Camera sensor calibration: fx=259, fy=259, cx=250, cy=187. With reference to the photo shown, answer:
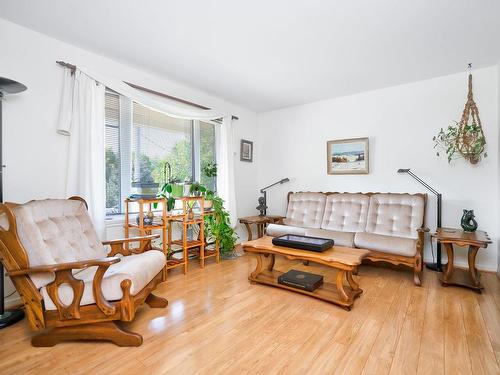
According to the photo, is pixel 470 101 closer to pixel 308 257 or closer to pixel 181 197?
pixel 308 257

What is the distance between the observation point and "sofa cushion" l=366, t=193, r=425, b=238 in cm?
312

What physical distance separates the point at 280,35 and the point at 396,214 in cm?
248

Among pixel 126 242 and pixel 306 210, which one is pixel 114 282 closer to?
pixel 126 242

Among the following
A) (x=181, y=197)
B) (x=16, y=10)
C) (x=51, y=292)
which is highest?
(x=16, y=10)

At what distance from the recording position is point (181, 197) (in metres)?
3.10

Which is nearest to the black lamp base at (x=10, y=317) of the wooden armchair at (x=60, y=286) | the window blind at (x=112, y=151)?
the wooden armchair at (x=60, y=286)

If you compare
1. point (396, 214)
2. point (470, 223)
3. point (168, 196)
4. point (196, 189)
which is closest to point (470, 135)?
point (470, 223)

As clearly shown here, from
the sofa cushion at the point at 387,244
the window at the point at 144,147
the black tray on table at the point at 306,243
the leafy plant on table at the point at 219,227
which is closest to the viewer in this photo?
the black tray on table at the point at 306,243

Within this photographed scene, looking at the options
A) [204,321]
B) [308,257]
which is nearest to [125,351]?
[204,321]

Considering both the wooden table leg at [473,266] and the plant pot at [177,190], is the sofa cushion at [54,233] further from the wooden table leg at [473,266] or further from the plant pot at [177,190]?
the wooden table leg at [473,266]

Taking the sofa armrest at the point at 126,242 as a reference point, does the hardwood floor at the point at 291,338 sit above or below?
below

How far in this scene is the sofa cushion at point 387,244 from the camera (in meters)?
2.72

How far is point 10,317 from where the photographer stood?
1.96 metres

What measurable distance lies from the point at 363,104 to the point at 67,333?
4.25 meters
